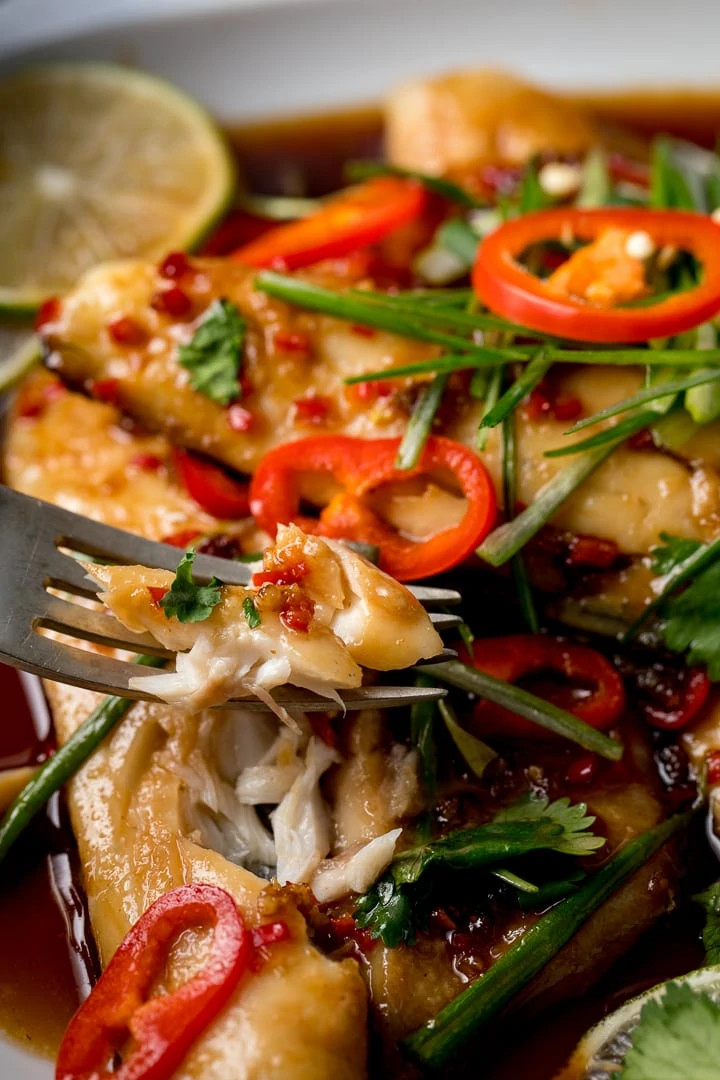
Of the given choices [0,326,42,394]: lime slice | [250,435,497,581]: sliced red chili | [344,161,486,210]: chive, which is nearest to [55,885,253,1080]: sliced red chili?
[250,435,497,581]: sliced red chili

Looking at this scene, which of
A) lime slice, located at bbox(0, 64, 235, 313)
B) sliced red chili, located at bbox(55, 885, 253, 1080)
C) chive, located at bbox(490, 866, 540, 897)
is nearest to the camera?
sliced red chili, located at bbox(55, 885, 253, 1080)

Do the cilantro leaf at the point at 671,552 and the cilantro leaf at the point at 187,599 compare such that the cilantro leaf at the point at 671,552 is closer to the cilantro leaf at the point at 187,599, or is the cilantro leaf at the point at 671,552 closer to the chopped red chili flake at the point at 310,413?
the chopped red chili flake at the point at 310,413

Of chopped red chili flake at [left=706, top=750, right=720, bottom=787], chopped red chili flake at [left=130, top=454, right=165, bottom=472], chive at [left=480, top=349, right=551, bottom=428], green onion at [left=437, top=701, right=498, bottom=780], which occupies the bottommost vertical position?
chopped red chili flake at [left=706, top=750, right=720, bottom=787]

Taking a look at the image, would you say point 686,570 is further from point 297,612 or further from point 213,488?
point 213,488

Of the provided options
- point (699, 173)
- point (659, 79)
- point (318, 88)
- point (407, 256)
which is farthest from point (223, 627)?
point (659, 79)

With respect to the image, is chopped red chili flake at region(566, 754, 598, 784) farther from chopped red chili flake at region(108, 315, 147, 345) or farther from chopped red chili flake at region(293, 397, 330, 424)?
chopped red chili flake at region(108, 315, 147, 345)

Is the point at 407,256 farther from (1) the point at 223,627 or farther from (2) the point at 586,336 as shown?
(1) the point at 223,627
